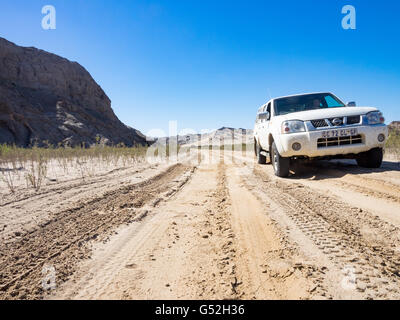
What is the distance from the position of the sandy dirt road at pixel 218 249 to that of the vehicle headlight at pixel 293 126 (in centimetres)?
166

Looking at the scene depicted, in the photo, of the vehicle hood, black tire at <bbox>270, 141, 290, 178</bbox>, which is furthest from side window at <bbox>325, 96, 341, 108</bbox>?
black tire at <bbox>270, 141, 290, 178</bbox>

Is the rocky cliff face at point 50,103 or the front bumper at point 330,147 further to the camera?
the rocky cliff face at point 50,103

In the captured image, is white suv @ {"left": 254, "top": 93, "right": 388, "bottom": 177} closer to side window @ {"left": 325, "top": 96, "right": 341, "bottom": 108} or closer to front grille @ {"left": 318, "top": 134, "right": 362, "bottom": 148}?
front grille @ {"left": 318, "top": 134, "right": 362, "bottom": 148}

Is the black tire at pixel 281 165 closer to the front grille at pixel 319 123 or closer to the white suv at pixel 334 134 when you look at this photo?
→ the white suv at pixel 334 134

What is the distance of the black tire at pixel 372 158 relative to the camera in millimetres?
5086

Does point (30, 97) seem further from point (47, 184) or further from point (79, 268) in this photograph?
point (79, 268)

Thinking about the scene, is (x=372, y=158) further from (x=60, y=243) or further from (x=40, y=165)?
(x=40, y=165)

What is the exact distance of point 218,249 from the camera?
2053 mm

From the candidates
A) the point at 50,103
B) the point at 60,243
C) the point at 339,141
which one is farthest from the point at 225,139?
the point at 60,243

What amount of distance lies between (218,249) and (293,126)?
12.5 feet

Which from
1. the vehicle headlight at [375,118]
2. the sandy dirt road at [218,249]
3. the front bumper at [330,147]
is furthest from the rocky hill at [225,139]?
the sandy dirt road at [218,249]

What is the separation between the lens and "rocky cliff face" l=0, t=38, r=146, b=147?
90.9 feet
